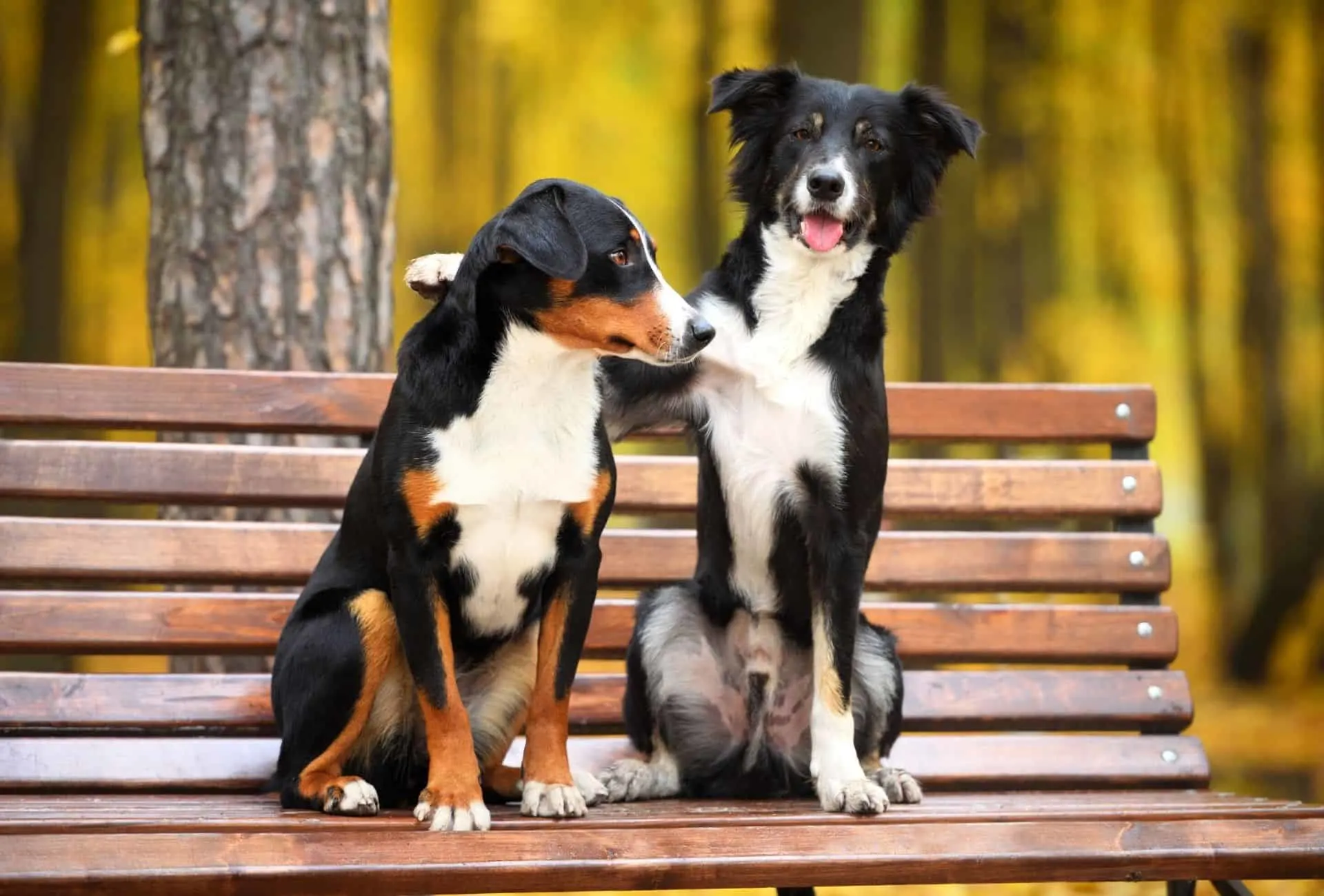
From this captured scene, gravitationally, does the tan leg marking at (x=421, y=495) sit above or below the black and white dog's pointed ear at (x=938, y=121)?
below

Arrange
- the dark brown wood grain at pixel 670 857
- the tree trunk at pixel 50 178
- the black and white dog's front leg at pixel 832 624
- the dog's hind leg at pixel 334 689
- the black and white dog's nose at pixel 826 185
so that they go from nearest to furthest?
the dark brown wood grain at pixel 670 857 < the dog's hind leg at pixel 334 689 < the black and white dog's front leg at pixel 832 624 < the black and white dog's nose at pixel 826 185 < the tree trunk at pixel 50 178

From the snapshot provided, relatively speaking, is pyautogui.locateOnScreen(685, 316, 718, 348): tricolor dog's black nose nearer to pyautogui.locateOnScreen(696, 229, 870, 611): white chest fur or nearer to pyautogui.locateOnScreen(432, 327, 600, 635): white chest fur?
pyautogui.locateOnScreen(432, 327, 600, 635): white chest fur

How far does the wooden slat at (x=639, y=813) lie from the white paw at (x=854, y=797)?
3 cm

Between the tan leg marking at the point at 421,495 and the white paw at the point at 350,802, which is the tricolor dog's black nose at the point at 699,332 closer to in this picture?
the tan leg marking at the point at 421,495

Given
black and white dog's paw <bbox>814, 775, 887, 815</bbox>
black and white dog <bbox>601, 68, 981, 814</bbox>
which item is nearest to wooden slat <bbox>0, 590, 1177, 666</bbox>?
black and white dog <bbox>601, 68, 981, 814</bbox>

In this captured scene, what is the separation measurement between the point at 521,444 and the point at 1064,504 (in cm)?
147

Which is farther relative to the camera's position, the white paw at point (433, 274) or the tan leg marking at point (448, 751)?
the white paw at point (433, 274)

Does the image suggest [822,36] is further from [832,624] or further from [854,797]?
[854,797]

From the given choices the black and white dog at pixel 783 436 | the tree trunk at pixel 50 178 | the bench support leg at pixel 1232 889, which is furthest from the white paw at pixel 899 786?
the tree trunk at pixel 50 178

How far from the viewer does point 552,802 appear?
2.49m

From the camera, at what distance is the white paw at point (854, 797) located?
2.61 meters

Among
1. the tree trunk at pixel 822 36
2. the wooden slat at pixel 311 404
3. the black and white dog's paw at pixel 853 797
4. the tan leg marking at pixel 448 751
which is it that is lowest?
the black and white dog's paw at pixel 853 797

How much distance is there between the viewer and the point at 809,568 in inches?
116

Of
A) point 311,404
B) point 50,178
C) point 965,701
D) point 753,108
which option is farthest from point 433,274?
point 50,178
